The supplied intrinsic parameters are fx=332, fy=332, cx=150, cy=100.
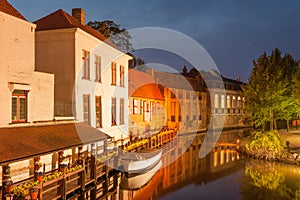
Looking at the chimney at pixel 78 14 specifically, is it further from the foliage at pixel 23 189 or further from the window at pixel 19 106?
the foliage at pixel 23 189

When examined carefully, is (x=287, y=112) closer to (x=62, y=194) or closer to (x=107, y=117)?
(x=107, y=117)

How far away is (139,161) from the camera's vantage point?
75.5 feet

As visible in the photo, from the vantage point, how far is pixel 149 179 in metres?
23.4

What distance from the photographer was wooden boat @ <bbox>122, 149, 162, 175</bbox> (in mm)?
22016

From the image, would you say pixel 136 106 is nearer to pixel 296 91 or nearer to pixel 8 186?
pixel 296 91

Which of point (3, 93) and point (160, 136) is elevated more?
point (3, 93)

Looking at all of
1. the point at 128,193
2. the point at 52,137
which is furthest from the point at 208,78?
the point at 52,137

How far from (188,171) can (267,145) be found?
8453 mm

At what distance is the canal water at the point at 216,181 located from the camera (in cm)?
2038

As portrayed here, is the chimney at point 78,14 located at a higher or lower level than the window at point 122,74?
higher

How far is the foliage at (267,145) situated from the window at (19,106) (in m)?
21.9

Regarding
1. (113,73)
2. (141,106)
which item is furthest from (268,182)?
(141,106)

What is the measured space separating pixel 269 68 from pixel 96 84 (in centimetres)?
2074

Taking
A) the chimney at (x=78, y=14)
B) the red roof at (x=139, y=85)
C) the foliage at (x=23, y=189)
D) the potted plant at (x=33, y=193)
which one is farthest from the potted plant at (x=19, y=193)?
the red roof at (x=139, y=85)
